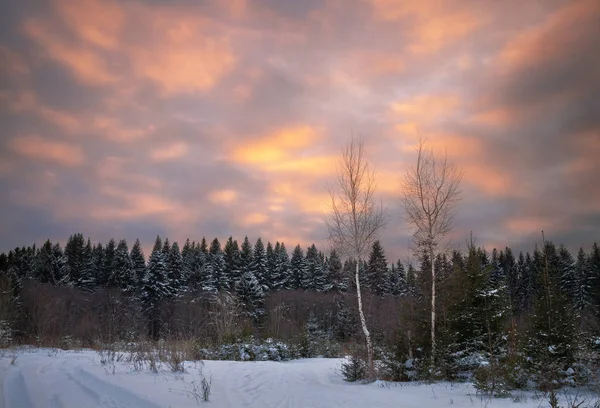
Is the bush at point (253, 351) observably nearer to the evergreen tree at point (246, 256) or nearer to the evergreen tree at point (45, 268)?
the evergreen tree at point (246, 256)

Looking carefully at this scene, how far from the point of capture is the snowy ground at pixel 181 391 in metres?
7.34

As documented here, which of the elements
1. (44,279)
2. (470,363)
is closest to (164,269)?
(44,279)

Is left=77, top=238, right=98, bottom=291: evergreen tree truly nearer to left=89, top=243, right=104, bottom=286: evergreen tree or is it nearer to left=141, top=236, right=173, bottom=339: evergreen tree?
left=89, top=243, right=104, bottom=286: evergreen tree

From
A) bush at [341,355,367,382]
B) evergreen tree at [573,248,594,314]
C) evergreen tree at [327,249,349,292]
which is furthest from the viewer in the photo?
evergreen tree at [573,248,594,314]

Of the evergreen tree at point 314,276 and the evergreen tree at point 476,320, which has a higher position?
the evergreen tree at point 314,276

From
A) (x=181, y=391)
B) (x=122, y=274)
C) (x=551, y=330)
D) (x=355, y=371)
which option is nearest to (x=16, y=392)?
(x=181, y=391)

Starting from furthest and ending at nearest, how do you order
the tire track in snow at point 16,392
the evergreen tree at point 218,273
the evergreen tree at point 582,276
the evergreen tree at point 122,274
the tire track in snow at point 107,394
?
1. the evergreen tree at point 218,273
2. the evergreen tree at point 122,274
3. the evergreen tree at point 582,276
4. the tire track in snow at point 107,394
5. the tire track in snow at point 16,392

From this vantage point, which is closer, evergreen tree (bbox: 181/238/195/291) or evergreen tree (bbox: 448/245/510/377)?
evergreen tree (bbox: 448/245/510/377)

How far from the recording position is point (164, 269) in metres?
61.9

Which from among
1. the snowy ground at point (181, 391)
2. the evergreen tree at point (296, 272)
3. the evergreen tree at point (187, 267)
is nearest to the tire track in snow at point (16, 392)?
the snowy ground at point (181, 391)

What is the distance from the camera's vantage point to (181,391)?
859 centimetres

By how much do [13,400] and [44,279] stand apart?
2572 inches

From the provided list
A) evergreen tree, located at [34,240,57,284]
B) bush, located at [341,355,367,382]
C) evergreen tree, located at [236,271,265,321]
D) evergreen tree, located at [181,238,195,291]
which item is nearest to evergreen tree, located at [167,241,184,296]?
evergreen tree, located at [181,238,195,291]

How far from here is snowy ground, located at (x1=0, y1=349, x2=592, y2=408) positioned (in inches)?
289
